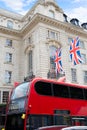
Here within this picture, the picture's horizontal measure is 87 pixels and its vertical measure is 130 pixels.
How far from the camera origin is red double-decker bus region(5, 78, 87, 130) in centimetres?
1236

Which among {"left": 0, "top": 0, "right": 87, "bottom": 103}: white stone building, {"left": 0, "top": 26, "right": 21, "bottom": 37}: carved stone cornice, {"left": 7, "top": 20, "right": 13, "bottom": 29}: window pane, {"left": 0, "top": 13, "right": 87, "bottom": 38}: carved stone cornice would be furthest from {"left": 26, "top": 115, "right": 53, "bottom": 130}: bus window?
{"left": 7, "top": 20, "right": 13, "bottom": 29}: window pane

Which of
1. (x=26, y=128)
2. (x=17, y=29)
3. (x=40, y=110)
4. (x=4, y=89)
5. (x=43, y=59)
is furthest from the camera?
(x=17, y=29)

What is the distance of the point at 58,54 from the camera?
2661cm

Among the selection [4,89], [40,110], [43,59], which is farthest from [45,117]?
[4,89]

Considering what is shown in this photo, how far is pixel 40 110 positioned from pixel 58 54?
14563 millimetres

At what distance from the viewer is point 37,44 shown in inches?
1206

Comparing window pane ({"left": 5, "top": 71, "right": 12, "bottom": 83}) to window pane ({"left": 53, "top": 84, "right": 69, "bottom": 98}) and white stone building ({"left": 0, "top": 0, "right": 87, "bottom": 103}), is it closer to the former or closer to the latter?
white stone building ({"left": 0, "top": 0, "right": 87, "bottom": 103})

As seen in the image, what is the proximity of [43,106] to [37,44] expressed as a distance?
728 inches

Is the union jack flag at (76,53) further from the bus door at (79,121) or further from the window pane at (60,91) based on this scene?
the bus door at (79,121)

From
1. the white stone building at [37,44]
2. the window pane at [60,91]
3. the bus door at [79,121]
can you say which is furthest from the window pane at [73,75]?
the window pane at [60,91]

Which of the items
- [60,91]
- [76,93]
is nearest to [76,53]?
[76,93]

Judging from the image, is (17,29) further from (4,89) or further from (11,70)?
(4,89)

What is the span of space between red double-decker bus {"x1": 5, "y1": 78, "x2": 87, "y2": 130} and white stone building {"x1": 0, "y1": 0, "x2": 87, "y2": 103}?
1402 centimetres

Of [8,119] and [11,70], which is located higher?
[11,70]
